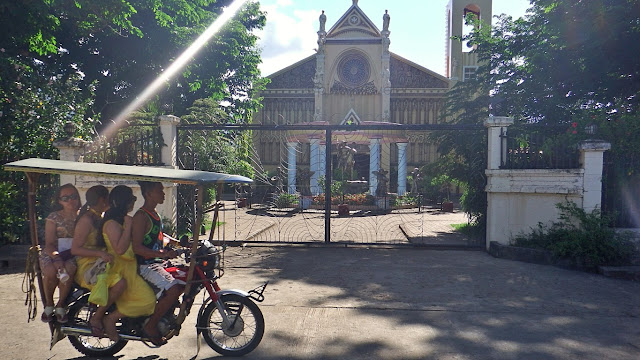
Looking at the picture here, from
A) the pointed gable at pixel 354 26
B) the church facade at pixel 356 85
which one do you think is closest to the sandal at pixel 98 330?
the church facade at pixel 356 85

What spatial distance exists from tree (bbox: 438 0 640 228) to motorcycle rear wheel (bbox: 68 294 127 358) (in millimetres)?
8006

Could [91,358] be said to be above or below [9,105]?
below

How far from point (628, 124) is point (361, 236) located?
6.07m

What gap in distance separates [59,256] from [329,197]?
6.48 metres

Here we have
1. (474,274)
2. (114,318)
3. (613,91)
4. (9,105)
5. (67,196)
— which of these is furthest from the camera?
(613,91)

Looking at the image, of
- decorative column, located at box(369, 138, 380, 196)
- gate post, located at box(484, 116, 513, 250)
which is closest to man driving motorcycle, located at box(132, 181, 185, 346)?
gate post, located at box(484, 116, 513, 250)

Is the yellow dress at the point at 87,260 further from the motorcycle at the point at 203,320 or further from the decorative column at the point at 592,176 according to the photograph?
the decorative column at the point at 592,176

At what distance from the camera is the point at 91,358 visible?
13.8 ft

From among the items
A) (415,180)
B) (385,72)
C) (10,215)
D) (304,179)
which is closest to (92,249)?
(10,215)

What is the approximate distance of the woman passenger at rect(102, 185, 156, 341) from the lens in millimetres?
3895

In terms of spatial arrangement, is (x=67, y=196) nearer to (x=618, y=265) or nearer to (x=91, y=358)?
(x=91, y=358)

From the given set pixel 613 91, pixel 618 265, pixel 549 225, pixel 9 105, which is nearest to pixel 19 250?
pixel 9 105

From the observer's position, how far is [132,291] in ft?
12.8

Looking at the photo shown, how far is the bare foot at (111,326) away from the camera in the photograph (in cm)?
390
